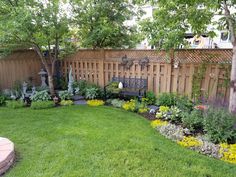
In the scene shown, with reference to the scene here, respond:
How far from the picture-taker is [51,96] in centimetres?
640

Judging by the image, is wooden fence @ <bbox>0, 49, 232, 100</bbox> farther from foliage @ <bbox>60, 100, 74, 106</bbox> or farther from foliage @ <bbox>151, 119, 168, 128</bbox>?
foliage @ <bbox>151, 119, 168, 128</bbox>

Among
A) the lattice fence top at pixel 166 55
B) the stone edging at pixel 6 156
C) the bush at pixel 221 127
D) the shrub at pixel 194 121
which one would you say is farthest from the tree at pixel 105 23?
the stone edging at pixel 6 156

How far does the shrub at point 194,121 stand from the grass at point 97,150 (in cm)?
70

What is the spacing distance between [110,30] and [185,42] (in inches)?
104

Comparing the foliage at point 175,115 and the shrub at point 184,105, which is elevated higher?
the shrub at point 184,105

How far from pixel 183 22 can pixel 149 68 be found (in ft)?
6.15

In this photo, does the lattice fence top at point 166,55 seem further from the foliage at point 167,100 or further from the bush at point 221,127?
the bush at point 221,127

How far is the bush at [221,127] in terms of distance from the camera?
3487 mm

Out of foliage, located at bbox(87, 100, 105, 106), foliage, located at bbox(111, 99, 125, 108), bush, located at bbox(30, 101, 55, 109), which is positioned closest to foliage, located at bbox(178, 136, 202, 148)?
foliage, located at bbox(111, 99, 125, 108)

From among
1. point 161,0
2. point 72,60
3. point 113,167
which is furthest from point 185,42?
point 72,60

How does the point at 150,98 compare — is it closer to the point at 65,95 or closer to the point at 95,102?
the point at 95,102

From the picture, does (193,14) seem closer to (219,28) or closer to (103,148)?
(219,28)

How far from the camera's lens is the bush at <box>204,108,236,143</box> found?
3487 millimetres

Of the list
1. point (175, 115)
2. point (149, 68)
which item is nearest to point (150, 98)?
point (149, 68)
